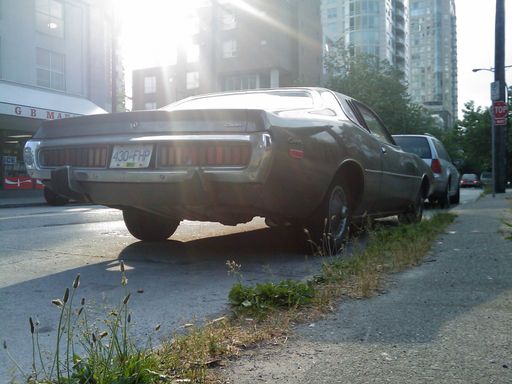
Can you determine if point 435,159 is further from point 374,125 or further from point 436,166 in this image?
point 374,125

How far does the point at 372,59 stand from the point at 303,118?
40650 millimetres

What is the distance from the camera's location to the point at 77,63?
25.0 m

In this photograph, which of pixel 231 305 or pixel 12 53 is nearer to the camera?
pixel 231 305

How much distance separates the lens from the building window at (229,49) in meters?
48.5

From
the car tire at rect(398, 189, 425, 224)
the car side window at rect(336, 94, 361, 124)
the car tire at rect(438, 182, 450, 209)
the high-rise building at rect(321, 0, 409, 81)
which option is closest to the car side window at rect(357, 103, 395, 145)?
the car side window at rect(336, 94, 361, 124)

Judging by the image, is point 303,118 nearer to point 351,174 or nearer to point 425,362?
point 351,174

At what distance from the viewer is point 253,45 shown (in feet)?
153

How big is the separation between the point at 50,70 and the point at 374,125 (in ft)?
67.7

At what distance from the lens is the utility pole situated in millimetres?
15930

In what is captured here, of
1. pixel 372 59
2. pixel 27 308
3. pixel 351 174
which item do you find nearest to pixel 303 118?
pixel 351 174

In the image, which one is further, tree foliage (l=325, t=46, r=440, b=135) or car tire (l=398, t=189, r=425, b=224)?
tree foliage (l=325, t=46, r=440, b=135)

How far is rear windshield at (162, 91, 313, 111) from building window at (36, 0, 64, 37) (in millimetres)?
20366

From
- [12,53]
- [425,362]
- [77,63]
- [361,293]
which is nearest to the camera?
[425,362]

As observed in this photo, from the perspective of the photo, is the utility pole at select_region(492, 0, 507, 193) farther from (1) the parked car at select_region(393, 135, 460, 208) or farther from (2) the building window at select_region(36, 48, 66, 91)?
(2) the building window at select_region(36, 48, 66, 91)
